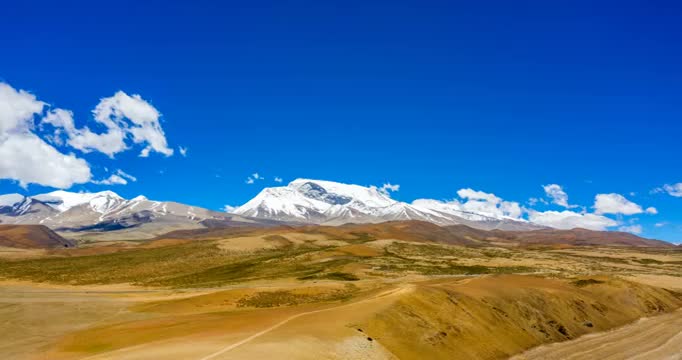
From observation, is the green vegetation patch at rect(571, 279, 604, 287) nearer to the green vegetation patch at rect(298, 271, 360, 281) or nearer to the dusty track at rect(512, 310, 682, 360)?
the dusty track at rect(512, 310, 682, 360)

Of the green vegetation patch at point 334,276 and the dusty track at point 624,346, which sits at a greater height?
the green vegetation patch at point 334,276

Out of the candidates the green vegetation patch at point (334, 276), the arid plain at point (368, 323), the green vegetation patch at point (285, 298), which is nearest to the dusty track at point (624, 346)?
the arid plain at point (368, 323)

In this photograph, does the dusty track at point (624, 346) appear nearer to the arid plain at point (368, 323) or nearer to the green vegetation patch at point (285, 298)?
the arid plain at point (368, 323)

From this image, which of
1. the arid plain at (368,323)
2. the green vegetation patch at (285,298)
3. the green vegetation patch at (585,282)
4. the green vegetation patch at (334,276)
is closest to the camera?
the arid plain at (368,323)

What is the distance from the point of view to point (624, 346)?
118 ft

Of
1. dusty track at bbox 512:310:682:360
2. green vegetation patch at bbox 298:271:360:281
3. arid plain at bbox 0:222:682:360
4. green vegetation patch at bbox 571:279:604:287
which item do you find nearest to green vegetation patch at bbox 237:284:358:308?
arid plain at bbox 0:222:682:360

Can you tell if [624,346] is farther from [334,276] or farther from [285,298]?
[334,276]

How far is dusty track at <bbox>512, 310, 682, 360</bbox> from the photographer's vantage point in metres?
32.6

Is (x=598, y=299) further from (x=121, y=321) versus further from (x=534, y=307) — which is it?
(x=121, y=321)

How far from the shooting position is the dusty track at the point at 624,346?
32625 mm

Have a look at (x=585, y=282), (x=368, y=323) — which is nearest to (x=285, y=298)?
(x=368, y=323)

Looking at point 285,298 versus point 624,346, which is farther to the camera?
point 285,298

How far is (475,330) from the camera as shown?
31797 millimetres

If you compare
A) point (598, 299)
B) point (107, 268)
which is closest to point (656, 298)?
point (598, 299)
